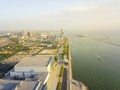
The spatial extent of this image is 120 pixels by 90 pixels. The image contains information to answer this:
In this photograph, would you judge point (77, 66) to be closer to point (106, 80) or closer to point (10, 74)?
point (106, 80)

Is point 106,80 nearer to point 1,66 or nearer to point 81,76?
point 81,76

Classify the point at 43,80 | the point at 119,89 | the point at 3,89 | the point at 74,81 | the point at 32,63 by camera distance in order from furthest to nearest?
the point at 32,63
the point at 74,81
the point at 119,89
the point at 43,80
the point at 3,89

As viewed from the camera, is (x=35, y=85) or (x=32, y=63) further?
(x=32, y=63)

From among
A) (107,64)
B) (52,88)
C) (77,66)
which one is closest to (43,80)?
(52,88)

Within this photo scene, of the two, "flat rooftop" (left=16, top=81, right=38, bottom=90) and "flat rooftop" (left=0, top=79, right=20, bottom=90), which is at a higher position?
"flat rooftop" (left=16, top=81, right=38, bottom=90)

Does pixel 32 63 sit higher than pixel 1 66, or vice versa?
pixel 32 63

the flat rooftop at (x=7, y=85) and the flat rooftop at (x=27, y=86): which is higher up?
the flat rooftop at (x=27, y=86)

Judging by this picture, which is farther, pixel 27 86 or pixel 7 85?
pixel 7 85

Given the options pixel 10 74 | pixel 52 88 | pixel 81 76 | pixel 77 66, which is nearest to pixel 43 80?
pixel 52 88

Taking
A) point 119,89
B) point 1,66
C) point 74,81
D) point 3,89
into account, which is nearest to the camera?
point 3,89
